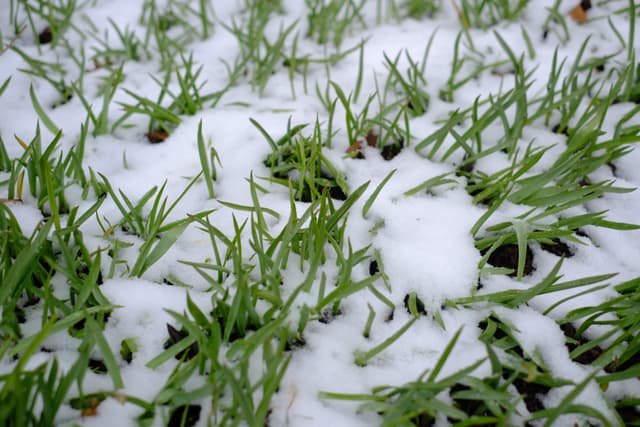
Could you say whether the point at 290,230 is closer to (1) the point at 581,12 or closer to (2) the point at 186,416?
(2) the point at 186,416

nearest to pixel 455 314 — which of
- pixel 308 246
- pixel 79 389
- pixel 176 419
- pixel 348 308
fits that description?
pixel 348 308

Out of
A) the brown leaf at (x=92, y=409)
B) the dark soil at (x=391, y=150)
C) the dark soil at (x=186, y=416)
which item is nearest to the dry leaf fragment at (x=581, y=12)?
the dark soil at (x=391, y=150)

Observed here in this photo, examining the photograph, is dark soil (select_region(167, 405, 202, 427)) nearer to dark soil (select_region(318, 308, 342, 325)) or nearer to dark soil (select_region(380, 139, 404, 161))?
dark soil (select_region(318, 308, 342, 325))

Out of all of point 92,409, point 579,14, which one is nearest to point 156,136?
point 92,409

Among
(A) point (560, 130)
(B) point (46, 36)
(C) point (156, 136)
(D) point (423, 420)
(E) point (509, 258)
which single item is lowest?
(D) point (423, 420)

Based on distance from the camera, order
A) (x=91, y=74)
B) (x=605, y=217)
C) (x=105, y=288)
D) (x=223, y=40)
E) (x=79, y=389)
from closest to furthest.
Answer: (x=79, y=389), (x=105, y=288), (x=605, y=217), (x=91, y=74), (x=223, y=40)

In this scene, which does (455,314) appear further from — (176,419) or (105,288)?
(105,288)

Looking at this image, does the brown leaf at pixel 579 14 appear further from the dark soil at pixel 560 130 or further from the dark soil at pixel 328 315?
the dark soil at pixel 328 315

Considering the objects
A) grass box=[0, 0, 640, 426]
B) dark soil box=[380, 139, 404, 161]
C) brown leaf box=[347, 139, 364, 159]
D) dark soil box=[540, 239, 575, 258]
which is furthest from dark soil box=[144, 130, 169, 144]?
dark soil box=[540, 239, 575, 258]
